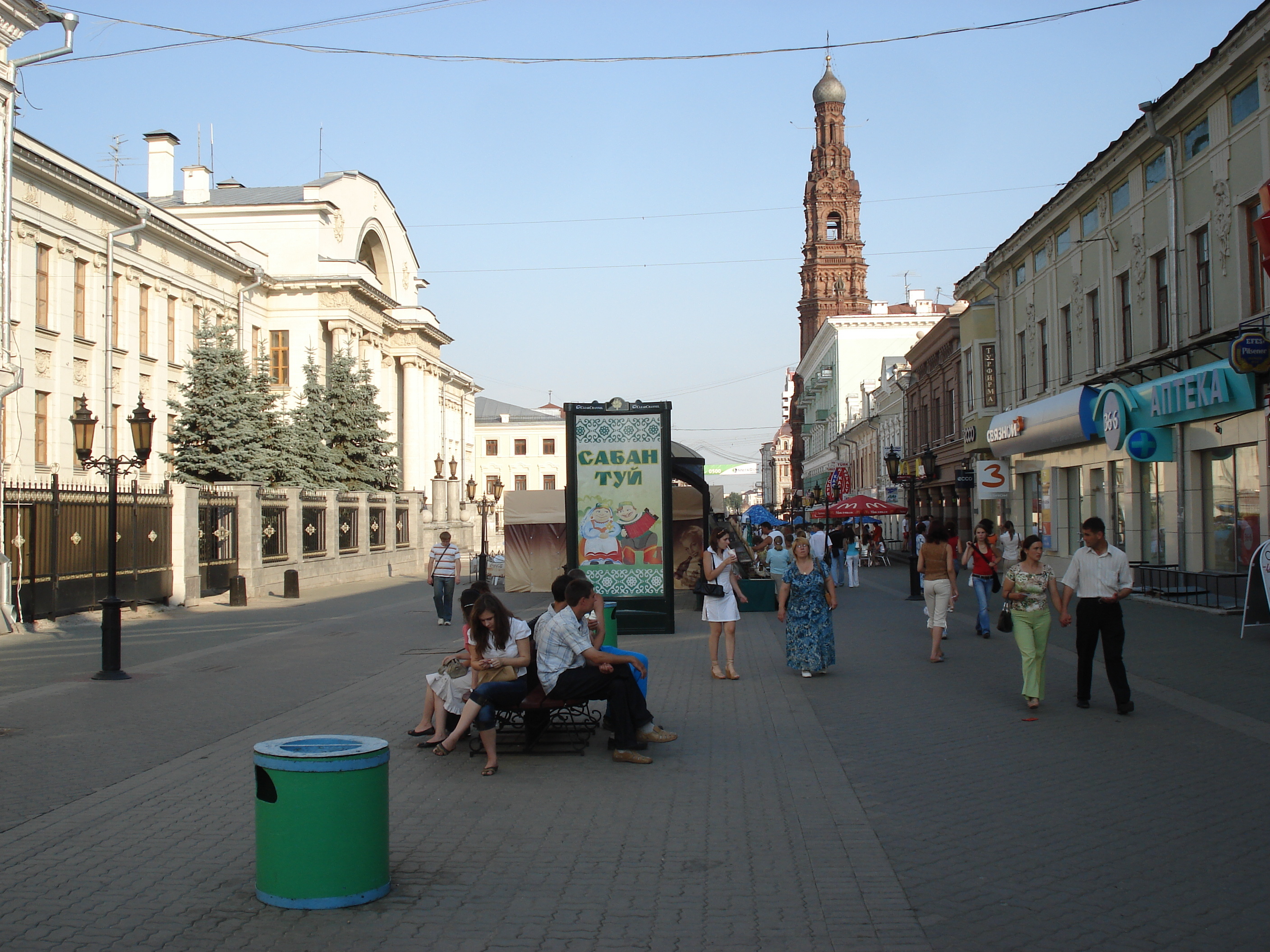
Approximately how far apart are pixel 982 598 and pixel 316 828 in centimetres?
1311

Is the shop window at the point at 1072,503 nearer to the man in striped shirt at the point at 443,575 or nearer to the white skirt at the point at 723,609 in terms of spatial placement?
the man in striped shirt at the point at 443,575

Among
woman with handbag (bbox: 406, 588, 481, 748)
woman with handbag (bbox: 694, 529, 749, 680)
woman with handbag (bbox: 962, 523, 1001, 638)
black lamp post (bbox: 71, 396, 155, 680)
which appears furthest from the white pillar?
woman with handbag (bbox: 406, 588, 481, 748)

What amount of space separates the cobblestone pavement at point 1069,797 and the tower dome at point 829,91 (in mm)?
85780

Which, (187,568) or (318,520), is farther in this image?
(318,520)

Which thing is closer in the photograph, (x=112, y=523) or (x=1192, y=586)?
(x=112, y=523)

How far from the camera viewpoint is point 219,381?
3541 cm

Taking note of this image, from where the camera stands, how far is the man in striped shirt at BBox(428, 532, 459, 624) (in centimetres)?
2006

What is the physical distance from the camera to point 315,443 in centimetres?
4384

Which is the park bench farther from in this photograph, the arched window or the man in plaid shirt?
the arched window

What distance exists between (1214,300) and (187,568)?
21.1m

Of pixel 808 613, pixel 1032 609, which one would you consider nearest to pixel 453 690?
pixel 1032 609

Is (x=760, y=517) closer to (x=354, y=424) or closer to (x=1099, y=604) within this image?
(x=354, y=424)

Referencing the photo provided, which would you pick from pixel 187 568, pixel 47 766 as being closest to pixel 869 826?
pixel 47 766

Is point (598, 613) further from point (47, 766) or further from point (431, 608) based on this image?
point (431, 608)
